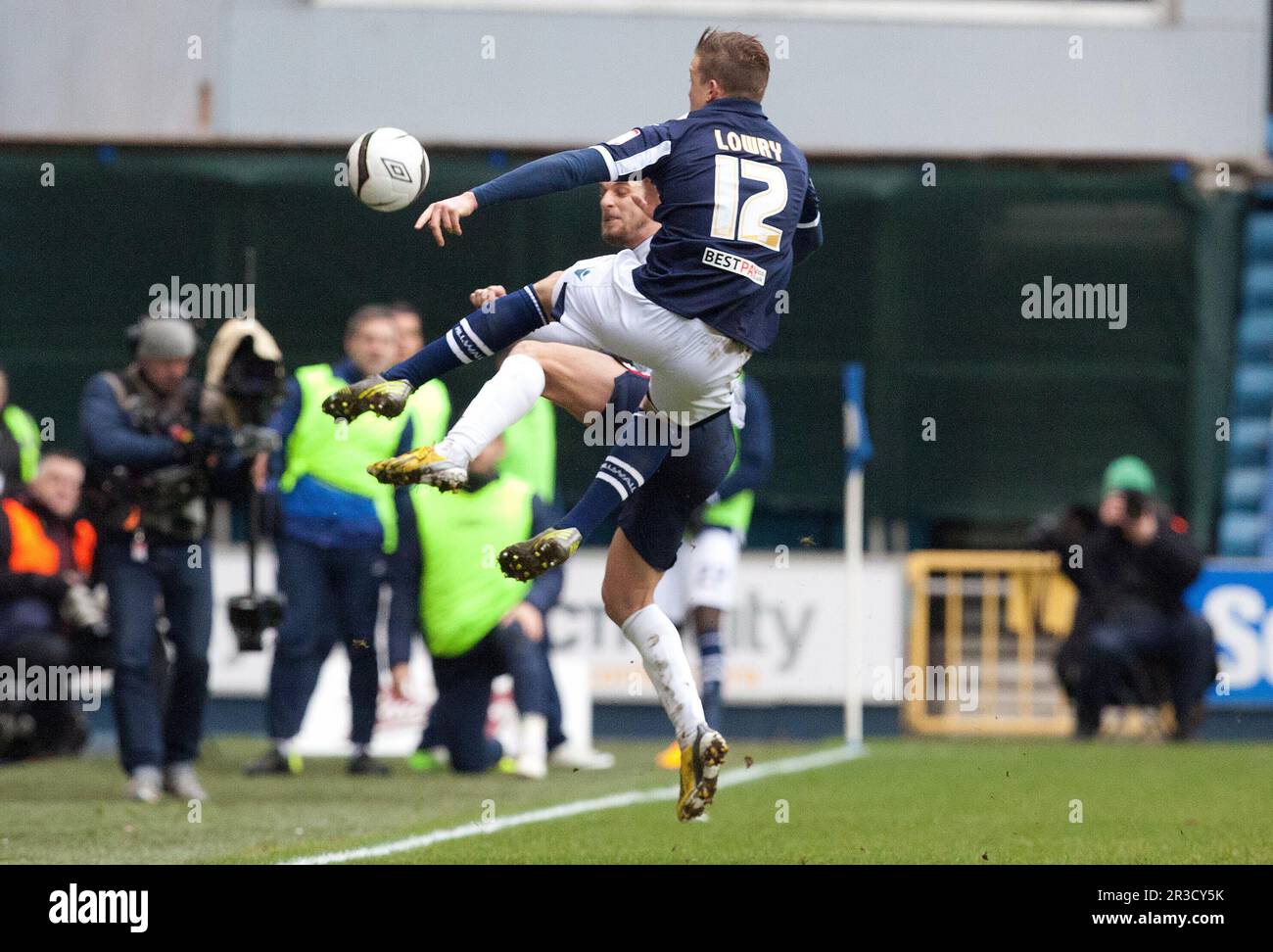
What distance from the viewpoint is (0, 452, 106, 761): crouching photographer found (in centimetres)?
1232

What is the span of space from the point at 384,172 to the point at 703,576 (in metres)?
5.54

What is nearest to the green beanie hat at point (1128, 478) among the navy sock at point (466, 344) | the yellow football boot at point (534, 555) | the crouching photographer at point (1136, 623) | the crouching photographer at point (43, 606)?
the crouching photographer at point (1136, 623)

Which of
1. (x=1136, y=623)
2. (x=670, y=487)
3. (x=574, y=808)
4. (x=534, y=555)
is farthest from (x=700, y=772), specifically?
(x=1136, y=623)

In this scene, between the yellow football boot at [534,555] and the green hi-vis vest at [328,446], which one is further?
the green hi-vis vest at [328,446]

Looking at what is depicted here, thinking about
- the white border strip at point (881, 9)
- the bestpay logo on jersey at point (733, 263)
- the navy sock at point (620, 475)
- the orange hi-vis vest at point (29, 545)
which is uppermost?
the white border strip at point (881, 9)

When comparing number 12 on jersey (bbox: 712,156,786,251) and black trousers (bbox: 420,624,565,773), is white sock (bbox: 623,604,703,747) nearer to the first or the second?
number 12 on jersey (bbox: 712,156,786,251)

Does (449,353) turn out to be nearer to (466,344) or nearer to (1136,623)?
(466,344)

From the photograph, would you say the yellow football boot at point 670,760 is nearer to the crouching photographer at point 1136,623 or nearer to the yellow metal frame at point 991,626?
A: the crouching photographer at point 1136,623

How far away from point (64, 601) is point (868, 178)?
24.7 ft

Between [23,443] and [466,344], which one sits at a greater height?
[466,344]

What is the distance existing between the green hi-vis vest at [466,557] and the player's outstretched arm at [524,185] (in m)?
5.28

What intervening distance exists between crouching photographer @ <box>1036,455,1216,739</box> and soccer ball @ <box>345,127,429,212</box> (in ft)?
29.5

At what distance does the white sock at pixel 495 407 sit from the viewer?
703cm

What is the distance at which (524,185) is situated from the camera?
673cm
